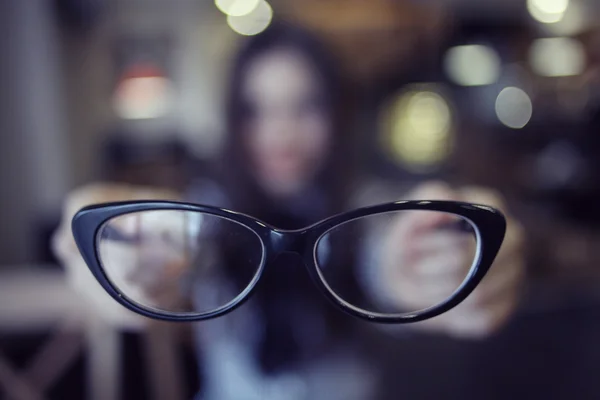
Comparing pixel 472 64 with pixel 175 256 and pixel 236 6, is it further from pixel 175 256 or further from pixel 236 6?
pixel 175 256

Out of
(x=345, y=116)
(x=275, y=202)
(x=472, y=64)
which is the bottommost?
(x=275, y=202)

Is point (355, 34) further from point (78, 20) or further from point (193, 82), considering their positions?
point (78, 20)

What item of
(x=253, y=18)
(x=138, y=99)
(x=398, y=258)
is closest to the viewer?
(x=398, y=258)

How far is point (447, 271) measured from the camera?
283 mm

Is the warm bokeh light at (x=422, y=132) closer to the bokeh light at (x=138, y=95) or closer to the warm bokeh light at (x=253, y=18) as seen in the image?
the warm bokeh light at (x=253, y=18)

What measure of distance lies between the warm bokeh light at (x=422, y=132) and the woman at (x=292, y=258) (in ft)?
3.81

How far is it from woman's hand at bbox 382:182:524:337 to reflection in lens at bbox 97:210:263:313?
86 millimetres

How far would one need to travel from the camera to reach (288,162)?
0.71 meters

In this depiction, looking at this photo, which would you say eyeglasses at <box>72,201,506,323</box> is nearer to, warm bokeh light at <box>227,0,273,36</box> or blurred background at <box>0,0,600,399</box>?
blurred background at <box>0,0,600,399</box>

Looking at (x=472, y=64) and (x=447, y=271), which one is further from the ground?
(x=472, y=64)

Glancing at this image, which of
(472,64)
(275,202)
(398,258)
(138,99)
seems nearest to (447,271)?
(398,258)

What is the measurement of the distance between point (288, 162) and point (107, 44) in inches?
63.1

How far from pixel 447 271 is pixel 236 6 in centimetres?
178

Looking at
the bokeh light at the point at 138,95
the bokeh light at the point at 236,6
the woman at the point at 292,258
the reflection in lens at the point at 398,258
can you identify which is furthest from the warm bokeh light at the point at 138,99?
the reflection in lens at the point at 398,258
